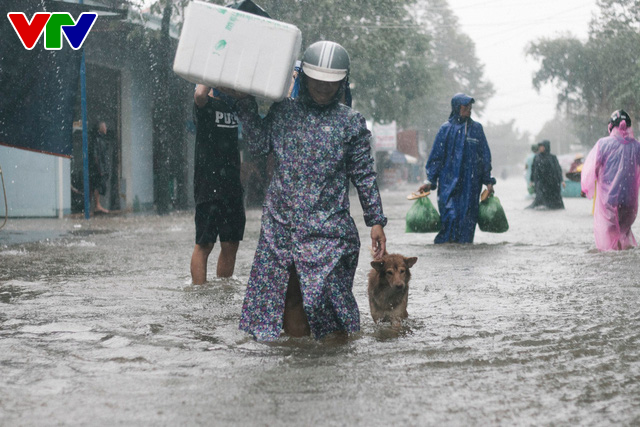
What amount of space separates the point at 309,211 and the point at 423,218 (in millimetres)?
5856

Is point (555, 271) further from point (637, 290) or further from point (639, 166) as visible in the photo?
point (639, 166)

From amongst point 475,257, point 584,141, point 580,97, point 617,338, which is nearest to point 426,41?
point 580,97

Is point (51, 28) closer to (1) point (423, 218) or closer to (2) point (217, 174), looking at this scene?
(1) point (423, 218)

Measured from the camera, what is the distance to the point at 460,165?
9641 millimetres

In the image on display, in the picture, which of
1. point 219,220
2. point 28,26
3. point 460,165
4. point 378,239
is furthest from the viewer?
point 460,165

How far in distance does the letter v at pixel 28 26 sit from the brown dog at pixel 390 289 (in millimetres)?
6124

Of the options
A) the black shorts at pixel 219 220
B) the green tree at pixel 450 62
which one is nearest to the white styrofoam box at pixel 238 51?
the black shorts at pixel 219 220

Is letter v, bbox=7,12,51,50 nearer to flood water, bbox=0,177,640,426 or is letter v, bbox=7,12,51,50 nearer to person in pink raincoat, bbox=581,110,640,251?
flood water, bbox=0,177,640,426

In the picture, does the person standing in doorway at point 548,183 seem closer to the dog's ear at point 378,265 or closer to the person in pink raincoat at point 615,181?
the person in pink raincoat at point 615,181

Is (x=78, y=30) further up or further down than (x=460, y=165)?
further up

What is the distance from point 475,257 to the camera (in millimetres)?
8523

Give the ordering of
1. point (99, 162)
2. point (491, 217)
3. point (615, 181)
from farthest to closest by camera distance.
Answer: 1. point (99, 162)
2. point (491, 217)
3. point (615, 181)

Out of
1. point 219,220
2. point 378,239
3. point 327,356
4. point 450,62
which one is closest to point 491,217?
point 219,220

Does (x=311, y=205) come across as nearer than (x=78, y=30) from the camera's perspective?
Yes
